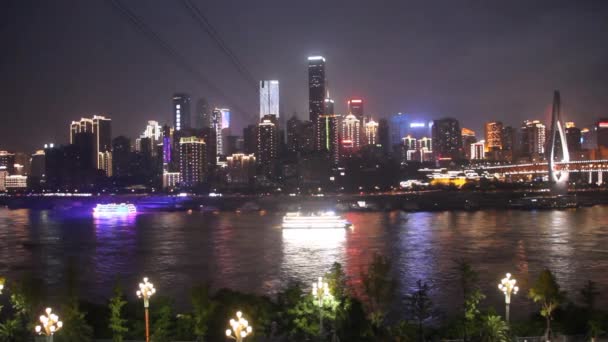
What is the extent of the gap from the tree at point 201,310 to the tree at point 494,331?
2.94m

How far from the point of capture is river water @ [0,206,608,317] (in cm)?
1267

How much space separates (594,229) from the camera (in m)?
23.2

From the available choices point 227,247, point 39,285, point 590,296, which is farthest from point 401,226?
point 39,285

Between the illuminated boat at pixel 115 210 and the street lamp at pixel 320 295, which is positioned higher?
the street lamp at pixel 320 295

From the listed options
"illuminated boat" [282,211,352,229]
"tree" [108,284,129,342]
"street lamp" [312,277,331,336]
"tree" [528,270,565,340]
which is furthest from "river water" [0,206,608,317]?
"tree" [108,284,129,342]

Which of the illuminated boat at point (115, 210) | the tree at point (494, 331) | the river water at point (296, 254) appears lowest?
the river water at point (296, 254)

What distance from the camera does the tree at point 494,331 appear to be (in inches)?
240

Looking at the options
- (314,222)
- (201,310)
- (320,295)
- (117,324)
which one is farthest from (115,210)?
(320,295)

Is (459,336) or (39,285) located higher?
(39,285)

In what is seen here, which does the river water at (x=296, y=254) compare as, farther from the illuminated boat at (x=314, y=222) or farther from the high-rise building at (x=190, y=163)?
the high-rise building at (x=190, y=163)

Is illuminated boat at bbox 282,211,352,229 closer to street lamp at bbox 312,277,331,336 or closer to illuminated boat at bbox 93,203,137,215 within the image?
street lamp at bbox 312,277,331,336

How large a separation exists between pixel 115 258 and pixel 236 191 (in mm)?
37592

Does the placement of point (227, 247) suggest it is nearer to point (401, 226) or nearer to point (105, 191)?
point (401, 226)

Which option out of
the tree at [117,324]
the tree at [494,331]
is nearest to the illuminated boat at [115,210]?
the tree at [117,324]
